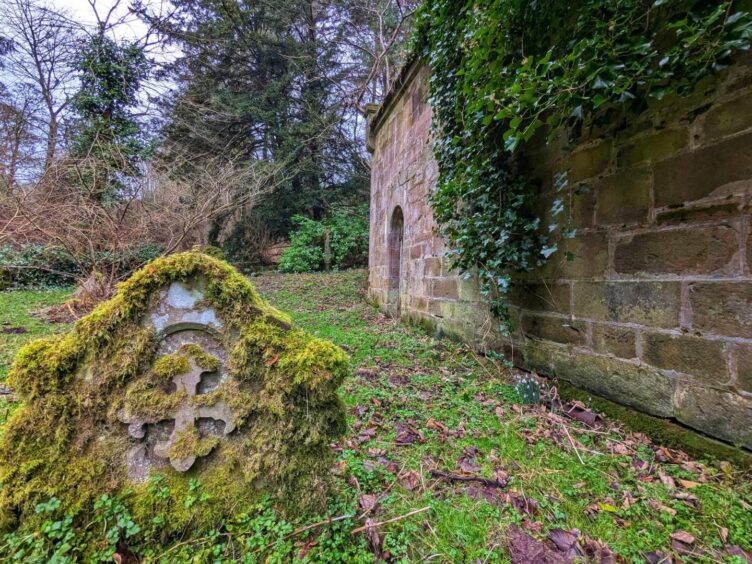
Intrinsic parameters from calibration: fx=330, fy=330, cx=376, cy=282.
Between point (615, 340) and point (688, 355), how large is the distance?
15.9 inches

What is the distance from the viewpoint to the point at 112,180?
727cm

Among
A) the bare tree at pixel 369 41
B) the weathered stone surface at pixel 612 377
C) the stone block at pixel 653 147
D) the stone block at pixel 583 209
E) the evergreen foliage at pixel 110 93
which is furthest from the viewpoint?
the bare tree at pixel 369 41

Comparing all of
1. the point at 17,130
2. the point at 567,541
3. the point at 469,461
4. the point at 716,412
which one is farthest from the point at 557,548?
the point at 17,130

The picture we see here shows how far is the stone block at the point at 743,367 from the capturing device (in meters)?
1.64

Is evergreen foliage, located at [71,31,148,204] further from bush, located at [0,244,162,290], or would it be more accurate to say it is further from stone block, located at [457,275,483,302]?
stone block, located at [457,275,483,302]

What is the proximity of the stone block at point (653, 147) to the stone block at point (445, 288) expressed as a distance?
215 cm

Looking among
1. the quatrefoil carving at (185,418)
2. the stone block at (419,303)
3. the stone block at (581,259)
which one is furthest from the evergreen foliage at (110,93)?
the stone block at (581,259)

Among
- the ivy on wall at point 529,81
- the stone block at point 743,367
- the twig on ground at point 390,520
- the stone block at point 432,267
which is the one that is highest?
the ivy on wall at point 529,81

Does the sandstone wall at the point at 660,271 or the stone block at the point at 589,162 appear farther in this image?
the stone block at the point at 589,162

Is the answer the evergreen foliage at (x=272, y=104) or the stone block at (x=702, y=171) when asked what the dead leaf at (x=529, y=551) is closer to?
the stone block at (x=702, y=171)

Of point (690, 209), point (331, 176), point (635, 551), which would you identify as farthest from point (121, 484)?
point (331, 176)

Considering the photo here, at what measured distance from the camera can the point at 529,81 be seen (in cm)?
190

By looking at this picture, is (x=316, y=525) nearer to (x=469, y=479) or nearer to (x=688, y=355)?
(x=469, y=479)

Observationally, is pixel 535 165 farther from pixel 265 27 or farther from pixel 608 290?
pixel 265 27
